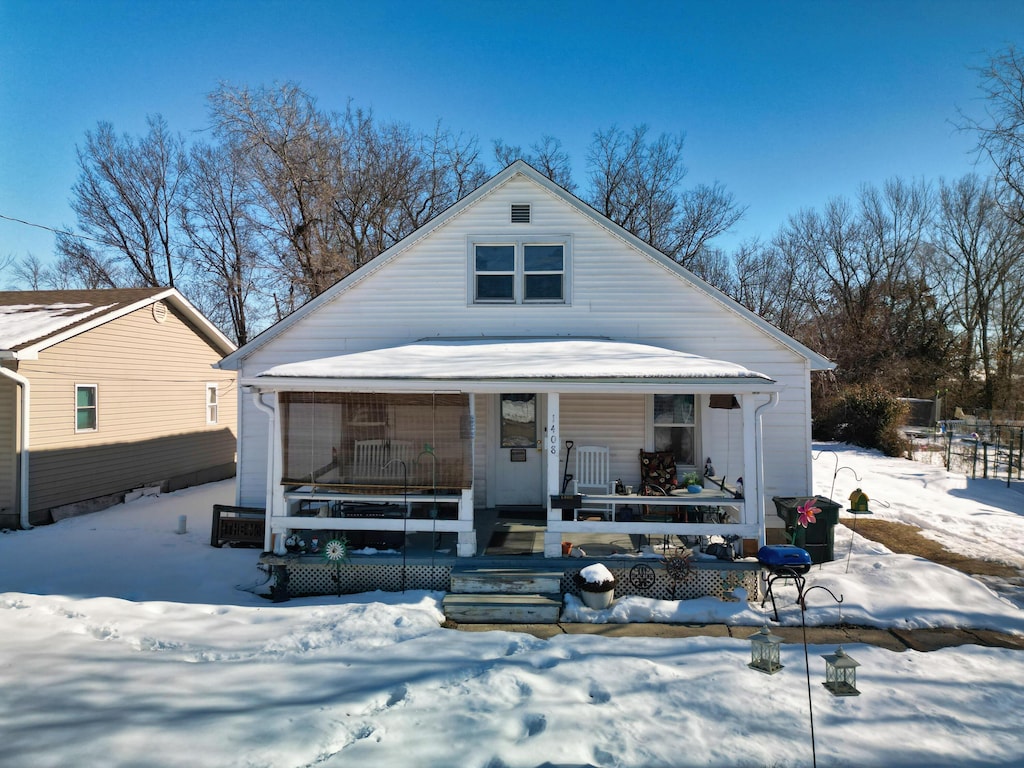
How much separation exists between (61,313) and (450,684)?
1349 cm

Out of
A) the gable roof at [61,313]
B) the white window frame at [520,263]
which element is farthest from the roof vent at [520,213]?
the gable roof at [61,313]

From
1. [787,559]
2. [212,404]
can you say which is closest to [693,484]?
[787,559]

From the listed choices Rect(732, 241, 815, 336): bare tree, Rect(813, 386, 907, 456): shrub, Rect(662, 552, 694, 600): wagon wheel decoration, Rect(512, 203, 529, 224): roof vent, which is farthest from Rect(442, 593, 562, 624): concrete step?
Rect(732, 241, 815, 336): bare tree

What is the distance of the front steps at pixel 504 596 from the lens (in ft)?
22.2

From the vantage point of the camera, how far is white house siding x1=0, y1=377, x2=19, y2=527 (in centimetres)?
1099

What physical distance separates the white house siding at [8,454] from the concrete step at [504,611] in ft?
31.7

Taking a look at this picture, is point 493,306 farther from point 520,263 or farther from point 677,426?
point 677,426

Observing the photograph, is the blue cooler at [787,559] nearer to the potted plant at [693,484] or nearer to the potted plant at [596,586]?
the potted plant at [693,484]

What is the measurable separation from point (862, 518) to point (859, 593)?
16.7ft

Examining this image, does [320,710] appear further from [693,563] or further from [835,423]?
[835,423]

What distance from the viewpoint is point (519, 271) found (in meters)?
10.3

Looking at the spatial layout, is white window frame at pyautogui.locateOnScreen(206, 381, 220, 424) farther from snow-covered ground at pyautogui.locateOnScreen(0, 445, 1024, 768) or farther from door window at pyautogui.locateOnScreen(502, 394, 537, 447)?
door window at pyautogui.locateOnScreen(502, 394, 537, 447)

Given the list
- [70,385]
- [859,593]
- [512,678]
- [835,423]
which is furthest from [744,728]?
[835,423]

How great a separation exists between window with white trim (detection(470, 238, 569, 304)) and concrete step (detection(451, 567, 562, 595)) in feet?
16.3
